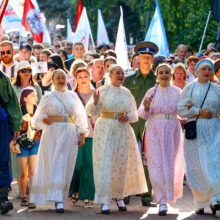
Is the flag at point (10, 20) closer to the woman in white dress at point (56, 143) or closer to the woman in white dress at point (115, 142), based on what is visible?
the woman in white dress at point (56, 143)

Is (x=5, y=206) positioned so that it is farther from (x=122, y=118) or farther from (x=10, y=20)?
(x=10, y=20)

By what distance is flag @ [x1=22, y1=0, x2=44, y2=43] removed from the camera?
21.6 metres

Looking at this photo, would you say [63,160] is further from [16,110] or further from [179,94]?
[179,94]

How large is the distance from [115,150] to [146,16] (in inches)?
1078

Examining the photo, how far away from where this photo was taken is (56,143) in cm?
1124

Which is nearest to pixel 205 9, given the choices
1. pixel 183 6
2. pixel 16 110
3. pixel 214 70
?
pixel 183 6

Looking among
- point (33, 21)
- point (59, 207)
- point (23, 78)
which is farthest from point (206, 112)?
point (33, 21)

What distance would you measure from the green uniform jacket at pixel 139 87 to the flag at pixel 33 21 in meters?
9.61

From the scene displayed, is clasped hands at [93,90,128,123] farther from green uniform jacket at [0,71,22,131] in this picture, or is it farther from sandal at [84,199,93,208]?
sandal at [84,199,93,208]

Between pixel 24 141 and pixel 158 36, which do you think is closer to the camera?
pixel 24 141

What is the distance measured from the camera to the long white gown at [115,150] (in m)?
11.2

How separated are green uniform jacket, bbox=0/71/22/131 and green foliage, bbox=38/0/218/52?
589 inches

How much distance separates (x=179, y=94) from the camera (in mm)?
11375

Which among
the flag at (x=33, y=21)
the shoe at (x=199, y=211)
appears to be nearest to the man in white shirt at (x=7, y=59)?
the shoe at (x=199, y=211)
